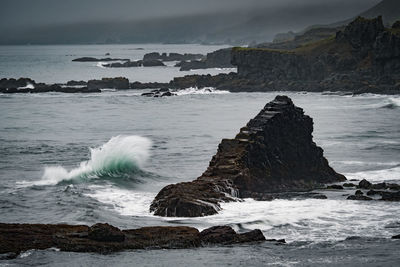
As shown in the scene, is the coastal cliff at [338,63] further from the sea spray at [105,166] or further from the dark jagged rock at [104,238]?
the dark jagged rock at [104,238]

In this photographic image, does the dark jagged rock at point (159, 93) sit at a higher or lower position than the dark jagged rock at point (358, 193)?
higher

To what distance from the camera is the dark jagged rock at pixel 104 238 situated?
23609mm

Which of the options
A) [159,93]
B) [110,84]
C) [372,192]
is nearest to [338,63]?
[159,93]

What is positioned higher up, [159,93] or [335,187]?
[159,93]

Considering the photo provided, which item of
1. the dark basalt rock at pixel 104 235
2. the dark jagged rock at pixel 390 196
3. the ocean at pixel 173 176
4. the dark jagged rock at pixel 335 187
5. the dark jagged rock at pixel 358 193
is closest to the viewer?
the ocean at pixel 173 176

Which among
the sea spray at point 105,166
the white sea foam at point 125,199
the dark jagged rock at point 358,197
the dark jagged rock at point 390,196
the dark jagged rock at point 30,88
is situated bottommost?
the white sea foam at point 125,199

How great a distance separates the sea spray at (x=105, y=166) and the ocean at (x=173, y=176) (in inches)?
2.8

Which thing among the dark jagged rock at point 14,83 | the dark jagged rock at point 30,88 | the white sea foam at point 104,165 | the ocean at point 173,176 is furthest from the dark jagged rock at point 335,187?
the dark jagged rock at point 14,83

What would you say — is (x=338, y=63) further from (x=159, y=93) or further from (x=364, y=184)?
(x=364, y=184)

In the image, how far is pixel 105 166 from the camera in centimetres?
4316

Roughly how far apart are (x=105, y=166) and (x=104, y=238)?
1916 cm

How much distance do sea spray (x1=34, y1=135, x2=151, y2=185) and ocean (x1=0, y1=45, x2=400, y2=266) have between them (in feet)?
0.23

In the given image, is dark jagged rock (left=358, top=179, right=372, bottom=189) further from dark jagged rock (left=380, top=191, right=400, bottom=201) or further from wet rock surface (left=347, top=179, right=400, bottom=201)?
dark jagged rock (left=380, top=191, right=400, bottom=201)

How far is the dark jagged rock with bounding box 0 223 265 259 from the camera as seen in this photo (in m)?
23.6
